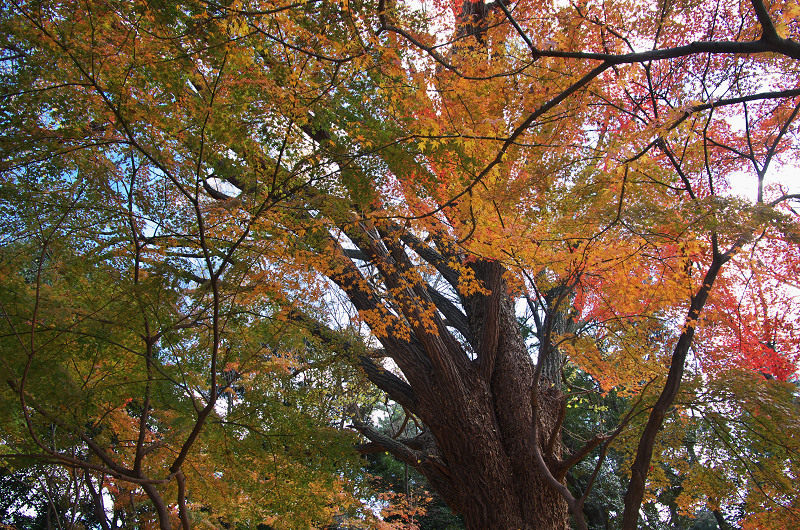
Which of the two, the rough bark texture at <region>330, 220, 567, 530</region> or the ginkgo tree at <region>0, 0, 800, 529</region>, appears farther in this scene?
the rough bark texture at <region>330, 220, 567, 530</region>

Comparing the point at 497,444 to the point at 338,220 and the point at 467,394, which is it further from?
the point at 338,220

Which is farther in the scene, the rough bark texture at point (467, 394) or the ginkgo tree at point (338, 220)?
the rough bark texture at point (467, 394)

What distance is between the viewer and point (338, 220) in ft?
11.9

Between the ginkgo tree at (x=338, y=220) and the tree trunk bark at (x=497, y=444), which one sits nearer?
the ginkgo tree at (x=338, y=220)

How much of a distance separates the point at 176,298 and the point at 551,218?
372 cm

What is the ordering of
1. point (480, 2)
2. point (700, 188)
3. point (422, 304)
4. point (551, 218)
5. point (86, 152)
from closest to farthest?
point (86, 152), point (551, 218), point (700, 188), point (422, 304), point (480, 2)

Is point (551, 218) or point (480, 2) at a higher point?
point (480, 2)

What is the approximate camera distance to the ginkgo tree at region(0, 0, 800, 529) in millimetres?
2879

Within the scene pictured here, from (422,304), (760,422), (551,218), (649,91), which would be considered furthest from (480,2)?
(760,422)

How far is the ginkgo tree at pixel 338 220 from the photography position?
2.88 m

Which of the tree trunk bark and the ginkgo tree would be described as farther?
the tree trunk bark

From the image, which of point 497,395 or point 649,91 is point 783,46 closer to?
point 649,91

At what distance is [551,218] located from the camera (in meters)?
4.68

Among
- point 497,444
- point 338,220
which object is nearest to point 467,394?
point 497,444
